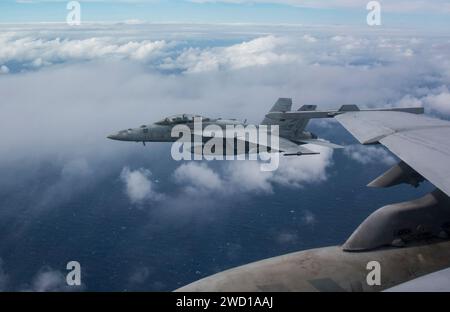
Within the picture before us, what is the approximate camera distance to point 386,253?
806 cm

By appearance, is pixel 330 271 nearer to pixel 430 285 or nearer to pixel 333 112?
pixel 430 285

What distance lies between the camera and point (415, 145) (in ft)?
32.7

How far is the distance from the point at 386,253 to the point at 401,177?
3.15m

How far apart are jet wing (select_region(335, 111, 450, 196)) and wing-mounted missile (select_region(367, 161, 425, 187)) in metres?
0.68

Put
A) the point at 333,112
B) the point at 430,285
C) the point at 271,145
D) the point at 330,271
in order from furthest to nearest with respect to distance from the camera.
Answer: the point at 271,145
the point at 333,112
the point at 330,271
the point at 430,285

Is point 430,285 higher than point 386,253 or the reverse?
higher

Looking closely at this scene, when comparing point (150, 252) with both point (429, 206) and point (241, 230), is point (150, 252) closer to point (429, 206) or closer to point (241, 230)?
point (241, 230)

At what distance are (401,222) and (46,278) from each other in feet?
379

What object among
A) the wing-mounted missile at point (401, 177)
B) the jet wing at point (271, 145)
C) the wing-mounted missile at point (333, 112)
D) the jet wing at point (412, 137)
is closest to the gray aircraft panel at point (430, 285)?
the jet wing at point (412, 137)

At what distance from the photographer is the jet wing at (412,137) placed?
7.68m

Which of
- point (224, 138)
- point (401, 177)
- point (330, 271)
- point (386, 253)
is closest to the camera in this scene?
point (330, 271)

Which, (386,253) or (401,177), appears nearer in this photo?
(386,253)

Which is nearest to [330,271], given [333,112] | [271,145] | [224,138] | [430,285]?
[430,285]

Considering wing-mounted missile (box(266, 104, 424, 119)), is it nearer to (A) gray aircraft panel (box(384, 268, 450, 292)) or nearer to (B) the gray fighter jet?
(B) the gray fighter jet
